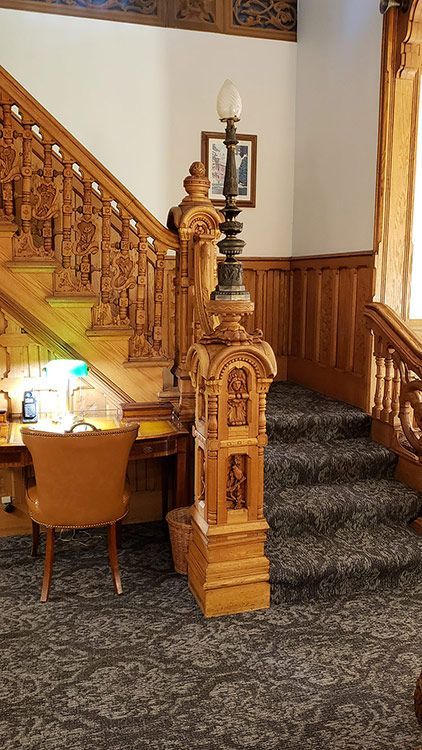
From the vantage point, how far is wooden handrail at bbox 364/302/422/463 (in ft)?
15.2

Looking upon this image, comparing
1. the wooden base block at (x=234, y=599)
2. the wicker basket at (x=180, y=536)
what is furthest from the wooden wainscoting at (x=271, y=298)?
the wooden base block at (x=234, y=599)

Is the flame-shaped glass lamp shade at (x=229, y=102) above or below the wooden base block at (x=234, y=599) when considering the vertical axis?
above

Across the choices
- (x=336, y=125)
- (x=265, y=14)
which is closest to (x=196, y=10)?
(x=265, y=14)

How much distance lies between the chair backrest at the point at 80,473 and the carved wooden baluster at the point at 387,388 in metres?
2.02

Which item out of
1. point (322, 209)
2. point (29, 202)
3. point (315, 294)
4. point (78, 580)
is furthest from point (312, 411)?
point (29, 202)

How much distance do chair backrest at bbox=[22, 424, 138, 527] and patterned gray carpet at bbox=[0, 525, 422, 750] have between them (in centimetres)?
52

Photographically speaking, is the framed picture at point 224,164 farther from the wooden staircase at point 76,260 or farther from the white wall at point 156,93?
the wooden staircase at point 76,260

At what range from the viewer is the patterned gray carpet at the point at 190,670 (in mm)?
2887

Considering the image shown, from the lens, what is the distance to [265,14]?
623 cm

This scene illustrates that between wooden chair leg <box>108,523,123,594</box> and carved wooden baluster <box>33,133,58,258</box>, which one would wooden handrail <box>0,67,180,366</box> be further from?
wooden chair leg <box>108,523,123,594</box>

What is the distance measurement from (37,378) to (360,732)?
300 centimetres

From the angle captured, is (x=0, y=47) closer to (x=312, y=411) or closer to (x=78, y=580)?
(x=312, y=411)

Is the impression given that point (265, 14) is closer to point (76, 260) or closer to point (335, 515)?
point (76, 260)

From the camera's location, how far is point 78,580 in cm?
427
